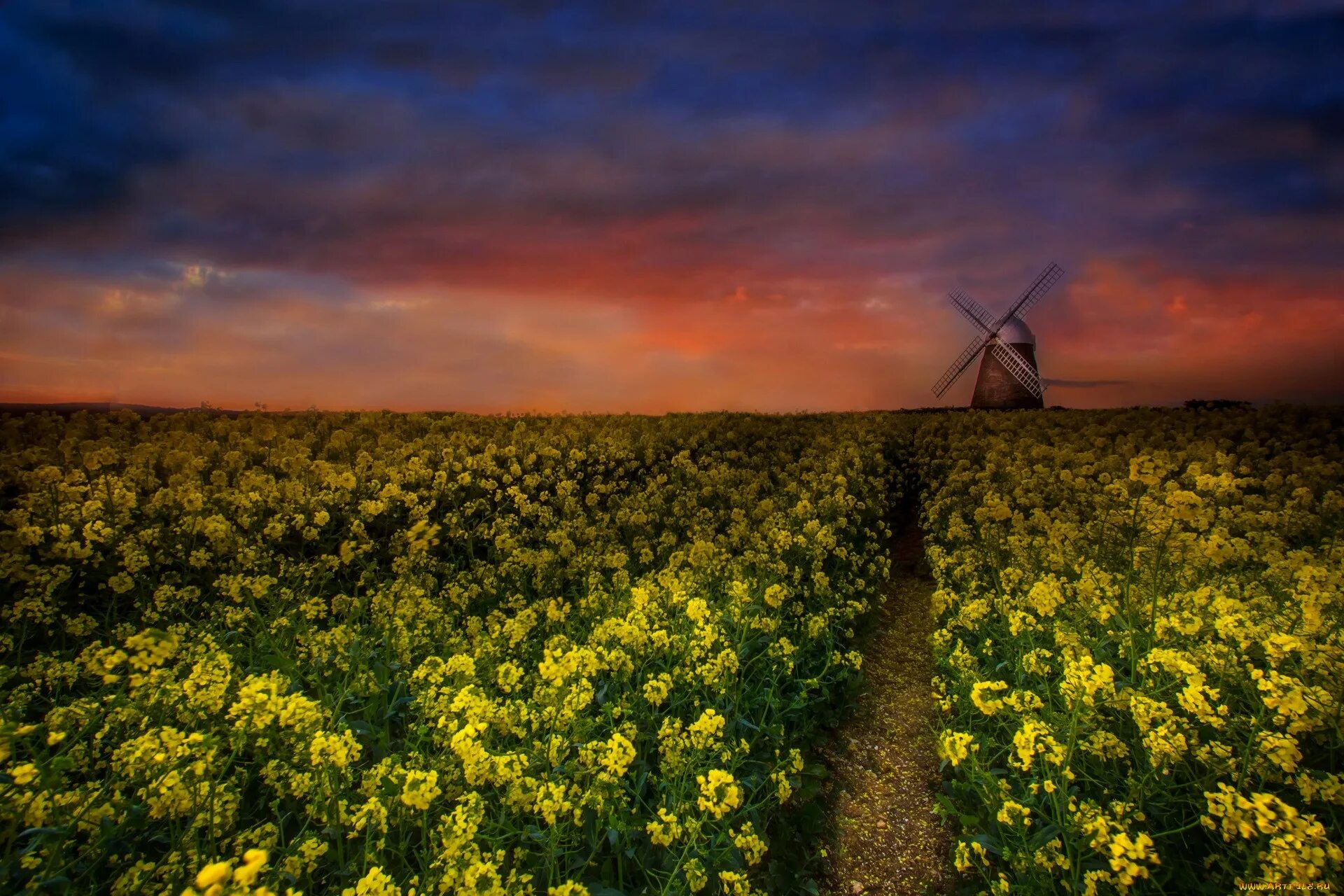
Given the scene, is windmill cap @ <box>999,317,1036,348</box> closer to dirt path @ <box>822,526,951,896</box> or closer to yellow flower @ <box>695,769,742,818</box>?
dirt path @ <box>822,526,951,896</box>

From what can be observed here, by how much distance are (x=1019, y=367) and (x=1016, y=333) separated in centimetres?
356

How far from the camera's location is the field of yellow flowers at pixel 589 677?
11.9ft

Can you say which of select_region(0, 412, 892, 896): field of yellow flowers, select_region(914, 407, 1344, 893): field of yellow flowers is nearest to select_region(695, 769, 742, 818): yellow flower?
select_region(0, 412, 892, 896): field of yellow flowers

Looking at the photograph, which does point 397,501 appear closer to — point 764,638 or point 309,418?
point 764,638

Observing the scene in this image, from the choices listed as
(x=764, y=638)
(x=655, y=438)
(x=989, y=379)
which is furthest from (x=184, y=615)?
(x=989, y=379)

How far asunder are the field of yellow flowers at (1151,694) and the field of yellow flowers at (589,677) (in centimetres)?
4

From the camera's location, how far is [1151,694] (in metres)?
4.92

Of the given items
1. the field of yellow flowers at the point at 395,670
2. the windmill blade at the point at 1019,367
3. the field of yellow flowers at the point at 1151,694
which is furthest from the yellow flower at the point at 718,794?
the windmill blade at the point at 1019,367

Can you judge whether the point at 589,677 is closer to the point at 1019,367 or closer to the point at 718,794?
the point at 718,794

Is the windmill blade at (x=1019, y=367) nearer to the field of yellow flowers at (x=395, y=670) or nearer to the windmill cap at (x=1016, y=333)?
the windmill cap at (x=1016, y=333)

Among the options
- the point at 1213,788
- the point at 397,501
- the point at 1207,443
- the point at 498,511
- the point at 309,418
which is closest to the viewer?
the point at 1213,788

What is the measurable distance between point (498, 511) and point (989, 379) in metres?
50.0

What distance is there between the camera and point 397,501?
9.49 metres

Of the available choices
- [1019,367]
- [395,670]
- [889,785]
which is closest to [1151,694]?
Answer: [889,785]
